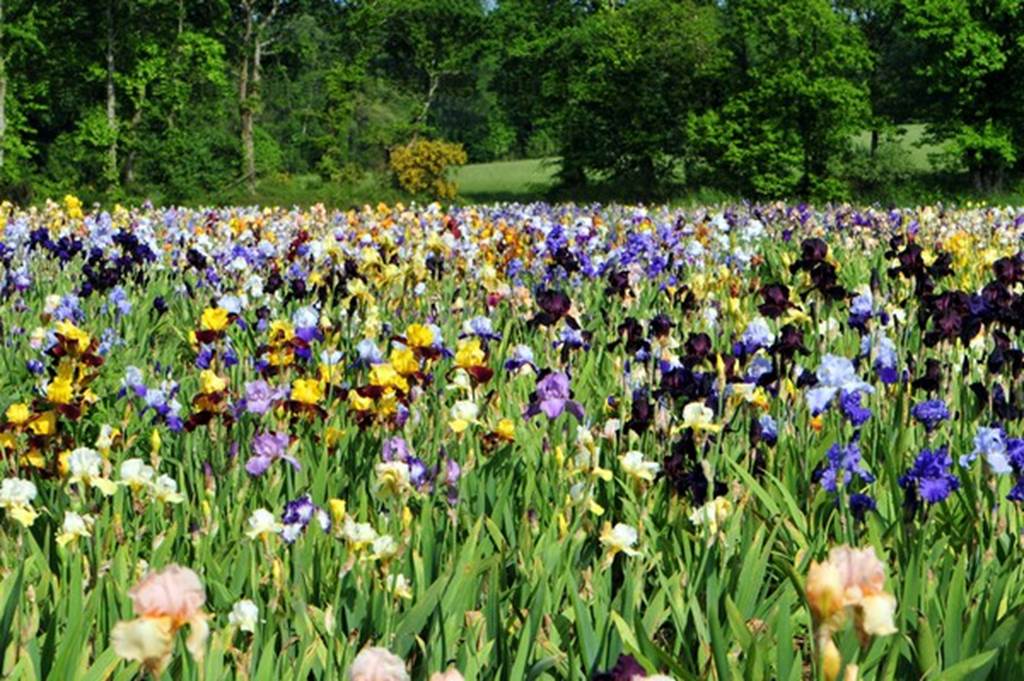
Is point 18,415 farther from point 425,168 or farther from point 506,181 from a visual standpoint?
point 506,181

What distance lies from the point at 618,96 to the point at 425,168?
10.1 metres

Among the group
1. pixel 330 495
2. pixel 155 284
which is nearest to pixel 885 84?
pixel 155 284

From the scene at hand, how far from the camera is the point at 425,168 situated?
3522 cm

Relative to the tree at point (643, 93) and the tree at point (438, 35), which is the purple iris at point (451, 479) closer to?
the tree at point (643, 93)

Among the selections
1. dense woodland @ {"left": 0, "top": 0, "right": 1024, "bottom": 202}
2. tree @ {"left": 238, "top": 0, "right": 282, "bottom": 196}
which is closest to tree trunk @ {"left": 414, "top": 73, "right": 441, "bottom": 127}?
dense woodland @ {"left": 0, "top": 0, "right": 1024, "bottom": 202}

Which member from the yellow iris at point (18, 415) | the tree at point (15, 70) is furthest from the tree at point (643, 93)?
the yellow iris at point (18, 415)

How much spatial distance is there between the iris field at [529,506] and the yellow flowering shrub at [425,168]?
98.3ft

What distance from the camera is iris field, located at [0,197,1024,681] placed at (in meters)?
2.10

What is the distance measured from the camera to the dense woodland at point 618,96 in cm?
3450

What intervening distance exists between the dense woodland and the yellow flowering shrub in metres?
4.82

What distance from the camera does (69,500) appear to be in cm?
302

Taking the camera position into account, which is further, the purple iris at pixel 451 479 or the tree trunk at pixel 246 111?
the tree trunk at pixel 246 111

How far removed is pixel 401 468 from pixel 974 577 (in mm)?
1384

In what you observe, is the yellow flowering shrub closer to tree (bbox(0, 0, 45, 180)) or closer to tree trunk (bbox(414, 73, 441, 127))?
tree (bbox(0, 0, 45, 180))
